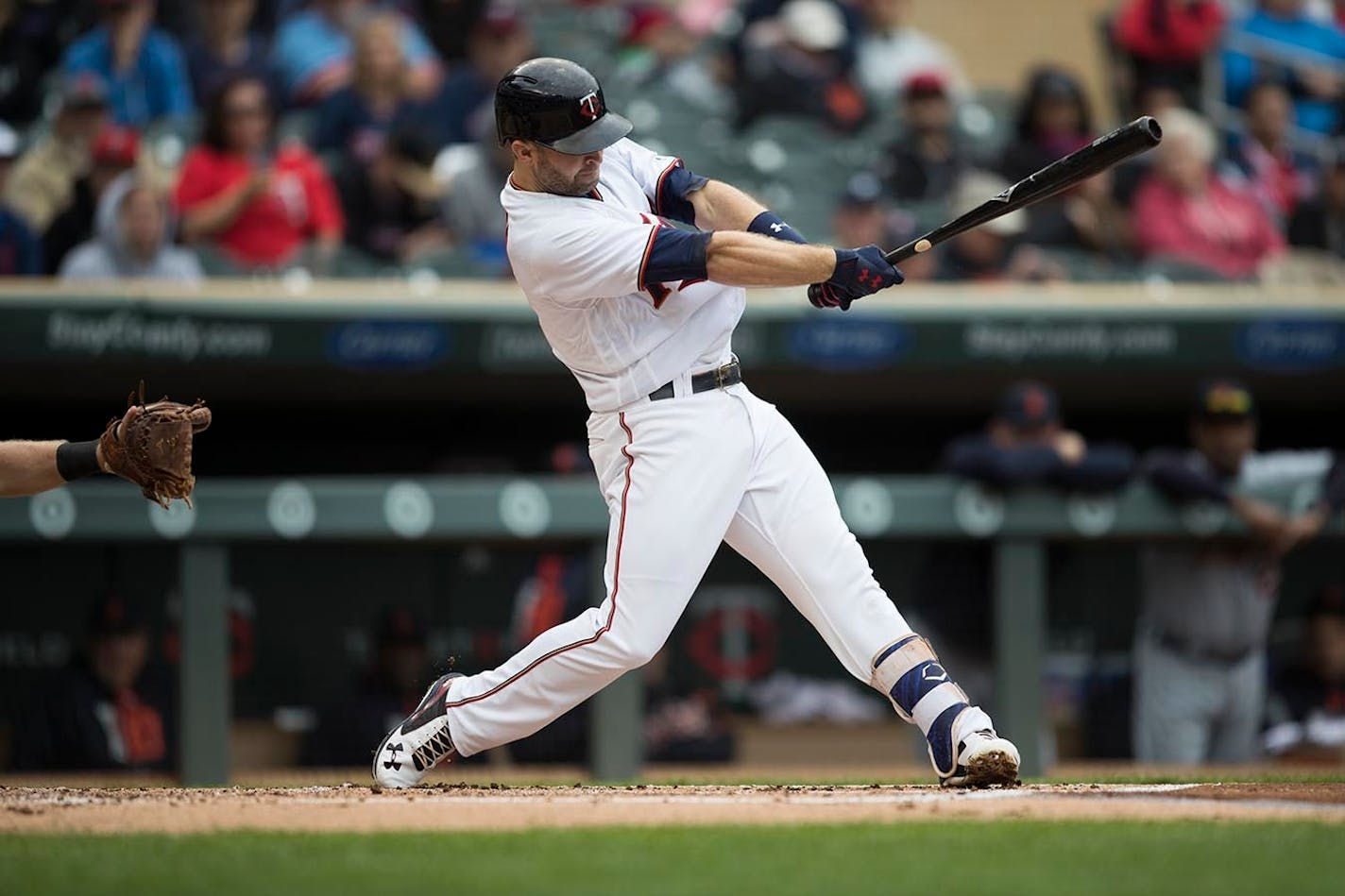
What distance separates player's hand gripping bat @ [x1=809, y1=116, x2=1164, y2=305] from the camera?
3998 millimetres

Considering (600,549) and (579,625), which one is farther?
(600,549)

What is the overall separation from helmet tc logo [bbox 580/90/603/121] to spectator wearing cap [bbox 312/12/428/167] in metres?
4.20

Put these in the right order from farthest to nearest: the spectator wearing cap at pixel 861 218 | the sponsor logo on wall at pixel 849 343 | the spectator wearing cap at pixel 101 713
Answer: the spectator wearing cap at pixel 861 218 → the sponsor logo on wall at pixel 849 343 → the spectator wearing cap at pixel 101 713

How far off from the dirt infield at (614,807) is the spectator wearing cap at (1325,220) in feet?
15.9

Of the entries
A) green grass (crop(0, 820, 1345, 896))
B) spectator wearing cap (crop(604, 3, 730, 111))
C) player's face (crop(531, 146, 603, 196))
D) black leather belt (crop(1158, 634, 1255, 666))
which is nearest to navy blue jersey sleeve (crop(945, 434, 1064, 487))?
black leather belt (crop(1158, 634, 1255, 666))

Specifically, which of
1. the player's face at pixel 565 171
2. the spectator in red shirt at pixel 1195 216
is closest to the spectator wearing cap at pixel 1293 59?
the spectator in red shirt at pixel 1195 216

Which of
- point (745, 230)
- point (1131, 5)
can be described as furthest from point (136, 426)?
point (1131, 5)

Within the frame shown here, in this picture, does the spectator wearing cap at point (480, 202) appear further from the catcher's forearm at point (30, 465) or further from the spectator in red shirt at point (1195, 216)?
the catcher's forearm at point (30, 465)

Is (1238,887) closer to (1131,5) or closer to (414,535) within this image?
(414,535)

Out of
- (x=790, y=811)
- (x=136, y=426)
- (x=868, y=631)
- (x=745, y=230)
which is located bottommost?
(x=790, y=811)

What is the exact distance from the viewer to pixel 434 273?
7.30 metres

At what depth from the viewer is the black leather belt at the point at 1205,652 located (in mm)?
6566

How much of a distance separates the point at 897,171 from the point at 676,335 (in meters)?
4.63

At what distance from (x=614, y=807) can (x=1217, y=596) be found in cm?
347
